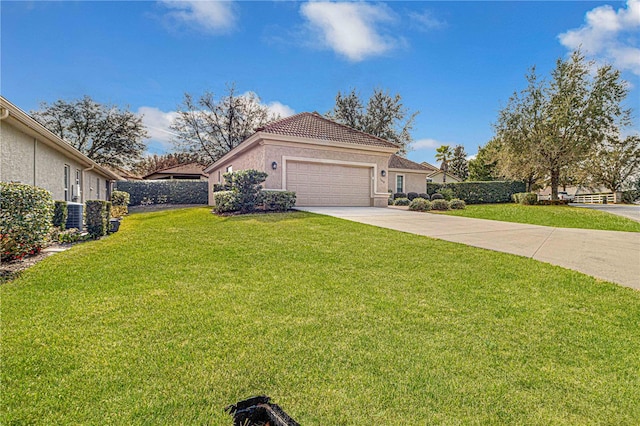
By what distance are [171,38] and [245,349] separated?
1290cm

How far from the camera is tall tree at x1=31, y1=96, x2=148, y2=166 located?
2670cm

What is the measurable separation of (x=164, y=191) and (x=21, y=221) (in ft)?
69.4

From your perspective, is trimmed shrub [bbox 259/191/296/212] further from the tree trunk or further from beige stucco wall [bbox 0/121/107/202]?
the tree trunk

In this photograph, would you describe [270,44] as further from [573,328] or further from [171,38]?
[573,328]

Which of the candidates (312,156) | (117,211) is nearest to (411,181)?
(312,156)

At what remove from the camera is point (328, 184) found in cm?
1566

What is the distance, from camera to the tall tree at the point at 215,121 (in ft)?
108

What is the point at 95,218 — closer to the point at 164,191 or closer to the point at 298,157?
the point at 298,157

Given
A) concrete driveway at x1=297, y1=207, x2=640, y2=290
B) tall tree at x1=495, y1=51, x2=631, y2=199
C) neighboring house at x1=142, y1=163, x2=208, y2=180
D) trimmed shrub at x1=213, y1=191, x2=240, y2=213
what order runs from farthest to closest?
neighboring house at x1=142, y1=163, x2=208, y2=180
tall tree at x1=495, y1=51, x2=631, y2=199
trimmed shrub at x1=213, y1=191, x2=240, y2=213
concrete driveway at x1=297, y1=207, x2=640, y2=290

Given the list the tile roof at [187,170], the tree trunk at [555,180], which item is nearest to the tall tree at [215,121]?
the tile roof at [187,170]

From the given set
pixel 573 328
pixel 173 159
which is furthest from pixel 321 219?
pixel 173 159

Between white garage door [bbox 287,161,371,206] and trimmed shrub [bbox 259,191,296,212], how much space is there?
240 cm

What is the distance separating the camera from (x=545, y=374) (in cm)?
243

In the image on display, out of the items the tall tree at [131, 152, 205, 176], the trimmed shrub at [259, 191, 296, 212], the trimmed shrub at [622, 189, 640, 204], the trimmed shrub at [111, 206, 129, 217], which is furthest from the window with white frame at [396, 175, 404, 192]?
the tall tree at [131, 152, 205, 176]
